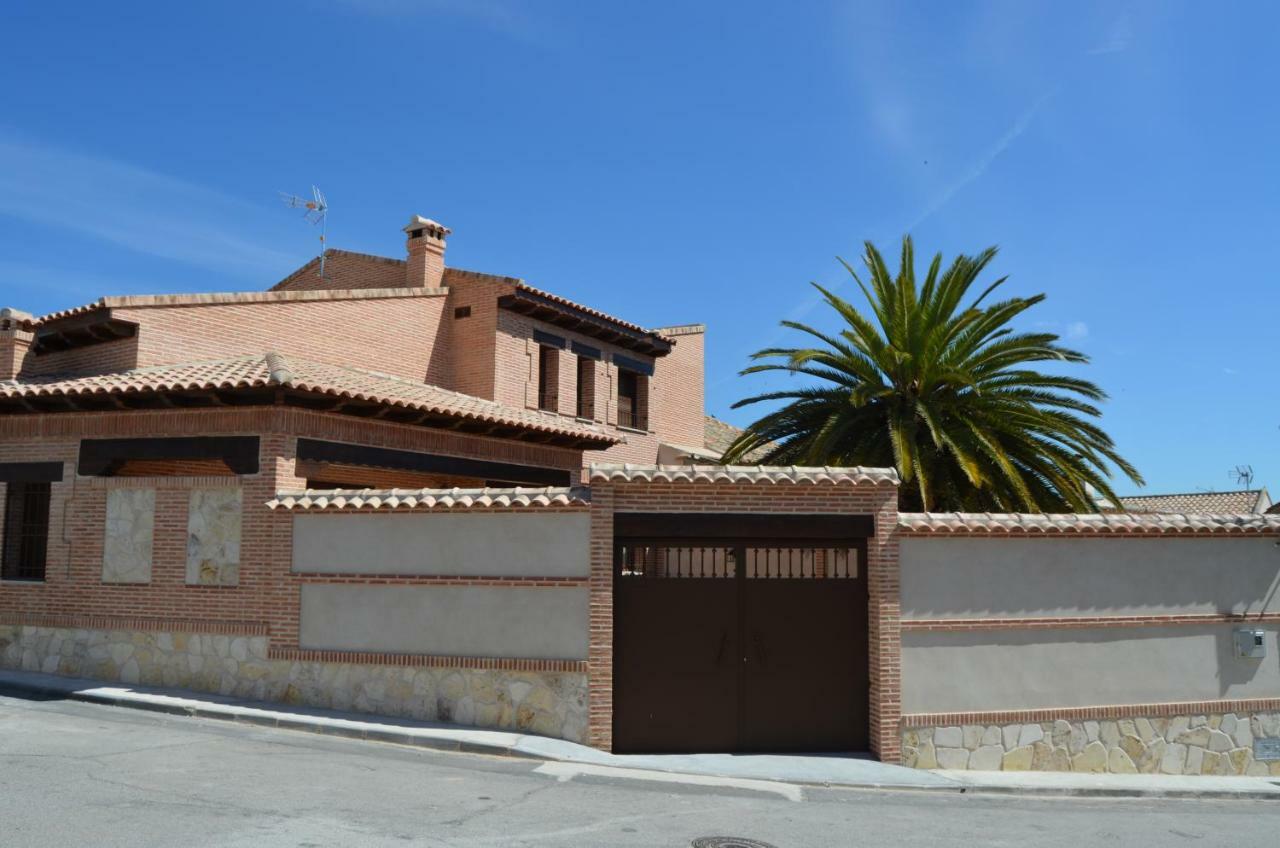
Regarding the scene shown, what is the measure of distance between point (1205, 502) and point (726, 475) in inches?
1482

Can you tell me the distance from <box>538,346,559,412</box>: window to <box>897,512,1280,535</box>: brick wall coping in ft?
42.4

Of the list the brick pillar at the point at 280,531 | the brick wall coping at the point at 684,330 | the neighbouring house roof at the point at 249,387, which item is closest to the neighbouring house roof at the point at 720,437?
the brick wall coping at the point at 684,330

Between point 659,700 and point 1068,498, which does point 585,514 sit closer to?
point 659,700

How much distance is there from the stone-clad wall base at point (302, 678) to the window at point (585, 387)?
1262 centimetres

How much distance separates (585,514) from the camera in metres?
11.8

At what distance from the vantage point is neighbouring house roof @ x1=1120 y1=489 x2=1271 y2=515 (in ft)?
131

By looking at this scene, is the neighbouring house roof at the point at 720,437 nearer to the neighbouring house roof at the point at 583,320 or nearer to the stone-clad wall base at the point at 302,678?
the neighbouring house roof at the point at 583,320

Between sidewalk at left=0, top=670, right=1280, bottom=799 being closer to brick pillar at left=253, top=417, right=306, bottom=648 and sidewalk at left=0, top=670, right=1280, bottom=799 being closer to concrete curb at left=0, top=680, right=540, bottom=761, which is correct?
concrete curb at left=0, top=680, right=540, bottom=761

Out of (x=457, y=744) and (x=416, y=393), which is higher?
(x=416, y=393)

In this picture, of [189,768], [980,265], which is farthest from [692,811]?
[980,265]

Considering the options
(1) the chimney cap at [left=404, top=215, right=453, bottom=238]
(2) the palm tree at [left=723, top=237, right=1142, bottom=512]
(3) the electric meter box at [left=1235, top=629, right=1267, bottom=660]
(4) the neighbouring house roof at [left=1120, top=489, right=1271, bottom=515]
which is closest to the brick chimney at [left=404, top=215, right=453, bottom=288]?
(1) the chimney cap at [left=404, top=215, right=453, bottom=238]

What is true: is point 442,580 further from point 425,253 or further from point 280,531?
point 425,253

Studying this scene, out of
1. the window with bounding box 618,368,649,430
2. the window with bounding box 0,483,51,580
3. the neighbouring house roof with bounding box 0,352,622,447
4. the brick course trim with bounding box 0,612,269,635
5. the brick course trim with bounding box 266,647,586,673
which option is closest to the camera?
the brick course trim with bounding box 266,647,586,673

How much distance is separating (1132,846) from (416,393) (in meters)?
12.7
